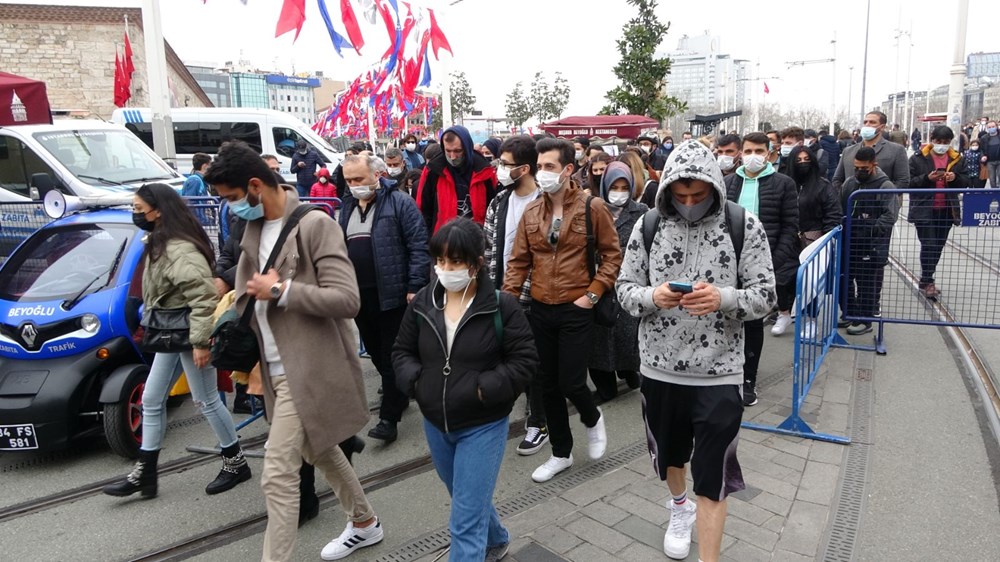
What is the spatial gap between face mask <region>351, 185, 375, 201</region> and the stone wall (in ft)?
83.7

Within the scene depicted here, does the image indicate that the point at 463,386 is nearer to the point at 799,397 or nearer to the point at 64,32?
the point at 799,397

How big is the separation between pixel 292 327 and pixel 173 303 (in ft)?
4.16

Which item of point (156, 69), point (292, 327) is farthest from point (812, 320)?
point (156, 69)

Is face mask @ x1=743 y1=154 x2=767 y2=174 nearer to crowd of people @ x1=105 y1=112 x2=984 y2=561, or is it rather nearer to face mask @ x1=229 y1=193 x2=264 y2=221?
crowd of people @ x1=105 y1=112 x2=984 y2=561

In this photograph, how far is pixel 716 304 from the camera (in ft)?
8.83

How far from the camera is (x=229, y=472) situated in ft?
14.0

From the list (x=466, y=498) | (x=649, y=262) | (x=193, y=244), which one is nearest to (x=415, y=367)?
(x=466, y=498)

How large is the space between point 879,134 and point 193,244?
7.24 m

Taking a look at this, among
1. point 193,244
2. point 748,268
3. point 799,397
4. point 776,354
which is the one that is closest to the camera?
point 748,268

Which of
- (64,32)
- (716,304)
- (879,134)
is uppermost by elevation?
(64,32)

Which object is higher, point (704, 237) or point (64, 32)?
point (64, 32)

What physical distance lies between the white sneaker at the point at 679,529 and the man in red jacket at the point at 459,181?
278 centimetres

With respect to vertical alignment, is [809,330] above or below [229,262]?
below

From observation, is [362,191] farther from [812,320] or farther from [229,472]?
[812,320]
